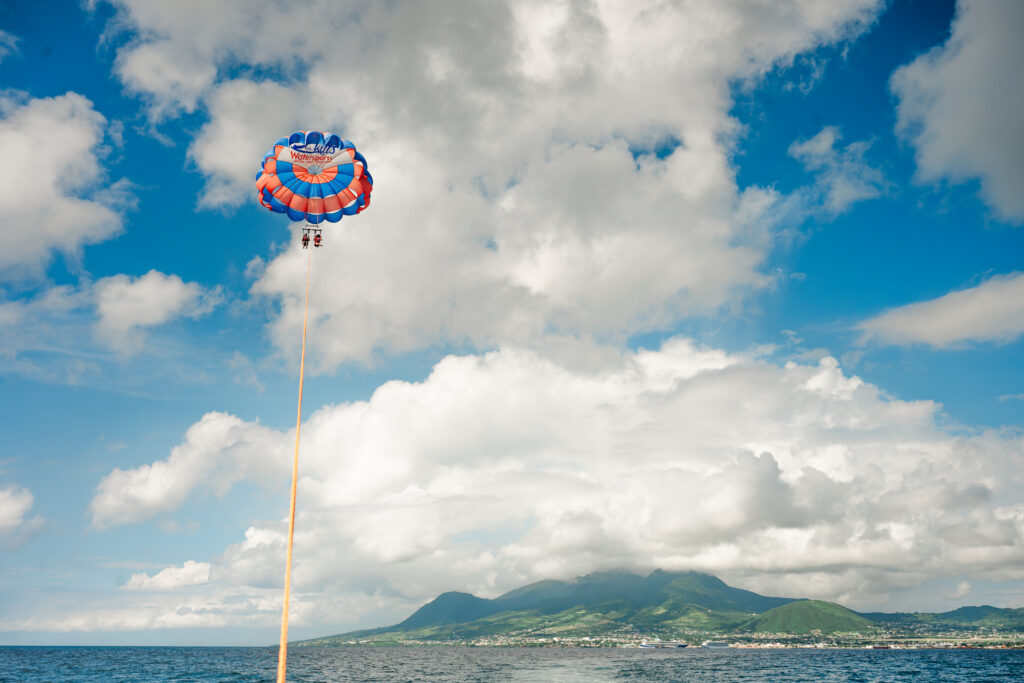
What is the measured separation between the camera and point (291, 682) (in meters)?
107

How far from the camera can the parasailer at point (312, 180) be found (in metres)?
29.1

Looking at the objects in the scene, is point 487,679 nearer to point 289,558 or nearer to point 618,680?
point 618,680

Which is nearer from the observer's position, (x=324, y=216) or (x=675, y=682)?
(x=324, y=216)

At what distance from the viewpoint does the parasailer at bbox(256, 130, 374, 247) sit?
29.1 metres

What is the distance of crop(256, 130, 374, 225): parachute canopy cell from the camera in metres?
29.1

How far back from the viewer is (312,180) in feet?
95.6

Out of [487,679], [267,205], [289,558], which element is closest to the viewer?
[289,558]

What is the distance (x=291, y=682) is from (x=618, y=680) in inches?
2288

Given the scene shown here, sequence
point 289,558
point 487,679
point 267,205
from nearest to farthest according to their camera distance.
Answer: point 289,558, point 267,205, point 487,679

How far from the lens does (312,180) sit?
29.1 m

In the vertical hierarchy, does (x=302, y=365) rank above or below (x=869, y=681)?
above

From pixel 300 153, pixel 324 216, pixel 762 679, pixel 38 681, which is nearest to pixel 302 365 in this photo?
pixel 324 216

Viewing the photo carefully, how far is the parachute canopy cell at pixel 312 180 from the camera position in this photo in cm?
2911

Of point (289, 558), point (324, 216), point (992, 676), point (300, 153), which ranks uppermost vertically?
point (300, 153)
